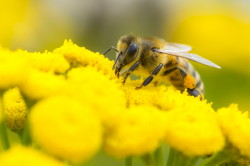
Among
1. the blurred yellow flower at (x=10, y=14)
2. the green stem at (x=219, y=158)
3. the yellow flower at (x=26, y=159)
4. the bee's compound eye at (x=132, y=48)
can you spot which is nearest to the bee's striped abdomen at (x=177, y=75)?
the bee's compound eye at (x=132, y=48)

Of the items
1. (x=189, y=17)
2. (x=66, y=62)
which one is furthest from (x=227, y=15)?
(x=66, y=62)

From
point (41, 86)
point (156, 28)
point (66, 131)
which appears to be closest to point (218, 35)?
point (156, 28)

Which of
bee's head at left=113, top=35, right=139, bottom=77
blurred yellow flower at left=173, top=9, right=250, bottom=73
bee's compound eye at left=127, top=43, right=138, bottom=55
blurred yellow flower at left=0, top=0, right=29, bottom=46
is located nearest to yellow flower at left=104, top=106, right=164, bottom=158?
bee's head at left=113, top=35, right=139, bottom=77

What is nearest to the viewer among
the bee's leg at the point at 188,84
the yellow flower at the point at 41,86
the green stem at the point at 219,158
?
the yellow flower at the point at 41,86

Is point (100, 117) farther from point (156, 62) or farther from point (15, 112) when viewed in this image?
point (156, 62)

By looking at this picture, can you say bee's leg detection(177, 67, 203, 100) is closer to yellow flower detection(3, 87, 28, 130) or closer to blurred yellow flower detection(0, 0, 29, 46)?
yellow flower detection(3, 87, 28, 130)

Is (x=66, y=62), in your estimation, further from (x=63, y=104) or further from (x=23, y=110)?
(x=63, y=104)

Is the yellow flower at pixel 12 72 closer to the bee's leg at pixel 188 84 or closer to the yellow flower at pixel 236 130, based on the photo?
the yellow flower at pixel 236 130
